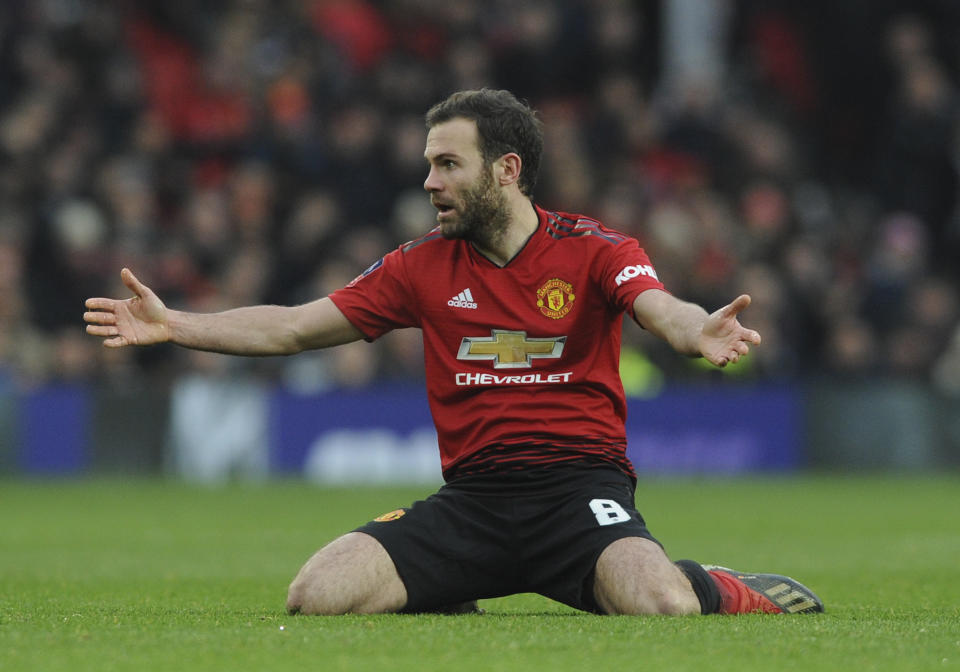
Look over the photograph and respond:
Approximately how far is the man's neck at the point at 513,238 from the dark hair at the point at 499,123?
12 cm

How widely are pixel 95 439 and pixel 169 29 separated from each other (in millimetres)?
5410

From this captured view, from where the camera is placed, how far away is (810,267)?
17781 millimetres

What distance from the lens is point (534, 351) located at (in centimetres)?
670

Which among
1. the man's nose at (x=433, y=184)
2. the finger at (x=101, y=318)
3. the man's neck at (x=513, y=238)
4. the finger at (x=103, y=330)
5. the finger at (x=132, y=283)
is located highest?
the man's nose at (x=433, y=184)

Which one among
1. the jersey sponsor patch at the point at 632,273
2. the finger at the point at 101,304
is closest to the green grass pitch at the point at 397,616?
the finger at the point at 101,304

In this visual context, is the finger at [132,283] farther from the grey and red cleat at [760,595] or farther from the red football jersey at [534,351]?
the grey and red cleat at [760,595]

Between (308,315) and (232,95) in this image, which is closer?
(308,315)

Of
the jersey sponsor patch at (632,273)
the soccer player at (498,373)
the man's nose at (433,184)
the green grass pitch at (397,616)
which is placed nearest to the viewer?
the green grass pitch at (397,616)

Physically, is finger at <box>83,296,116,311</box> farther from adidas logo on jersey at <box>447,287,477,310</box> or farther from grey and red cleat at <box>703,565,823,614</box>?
grey and red cleat at <box>703,565,823,614</box>

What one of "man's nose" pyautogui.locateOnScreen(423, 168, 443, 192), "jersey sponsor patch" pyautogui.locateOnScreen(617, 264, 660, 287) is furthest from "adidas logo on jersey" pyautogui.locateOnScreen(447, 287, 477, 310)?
"jersey sponsor patch" pyautogui.locateOnScreen(617, 264, 660, 287)

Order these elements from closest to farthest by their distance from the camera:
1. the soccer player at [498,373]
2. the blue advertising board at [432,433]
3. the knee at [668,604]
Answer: the knee at [668,604] → the soccer player at [498,373] → the blue advertising board at [432,433]

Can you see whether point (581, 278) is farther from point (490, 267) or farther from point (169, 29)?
point (169, 29)

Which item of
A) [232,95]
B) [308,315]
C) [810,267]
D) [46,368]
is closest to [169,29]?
[232,95]

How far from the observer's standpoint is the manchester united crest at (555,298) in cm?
670
